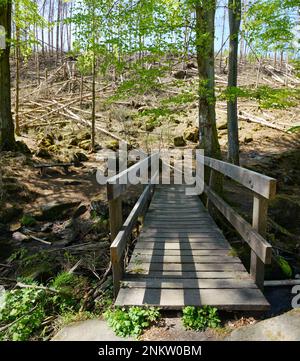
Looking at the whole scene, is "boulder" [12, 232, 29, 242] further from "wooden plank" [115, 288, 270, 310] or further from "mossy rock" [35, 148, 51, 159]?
"mossy rock" [35, 148, 51, 159]

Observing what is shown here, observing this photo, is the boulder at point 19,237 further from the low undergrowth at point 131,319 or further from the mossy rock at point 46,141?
the mossy rock at point 46,141

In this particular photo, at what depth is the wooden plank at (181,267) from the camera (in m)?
3.90

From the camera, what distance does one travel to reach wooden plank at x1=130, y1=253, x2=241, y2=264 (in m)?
4.17

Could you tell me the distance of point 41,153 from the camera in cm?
1283

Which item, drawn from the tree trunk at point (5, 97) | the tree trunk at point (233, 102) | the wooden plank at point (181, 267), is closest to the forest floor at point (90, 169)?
the wooden plank at point (181, 267)

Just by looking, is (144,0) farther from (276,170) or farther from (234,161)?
(276,170)

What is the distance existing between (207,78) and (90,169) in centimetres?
679

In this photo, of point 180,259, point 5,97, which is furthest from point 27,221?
point 5,97

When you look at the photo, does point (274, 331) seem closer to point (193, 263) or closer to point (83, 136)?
point (193, 263)

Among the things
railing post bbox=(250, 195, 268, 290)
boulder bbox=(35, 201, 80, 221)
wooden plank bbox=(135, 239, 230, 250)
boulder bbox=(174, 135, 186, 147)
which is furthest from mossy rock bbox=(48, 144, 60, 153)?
railing post bbox=(250, 195, 268, 290)

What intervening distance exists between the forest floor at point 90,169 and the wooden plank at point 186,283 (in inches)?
28.9

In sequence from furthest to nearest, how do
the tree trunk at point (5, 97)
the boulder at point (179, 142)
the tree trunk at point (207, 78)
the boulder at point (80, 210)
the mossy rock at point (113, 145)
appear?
1. the boulder at point (179, 142)
2. the mossy rock at point (113, 145)
3. the tree trunk at point (5, 97)
4. the boulder at point (80, 210)
5. the tree trunk at point (207, 78)

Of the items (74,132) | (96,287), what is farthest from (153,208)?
(74,132)

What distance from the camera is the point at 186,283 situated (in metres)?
3.55
